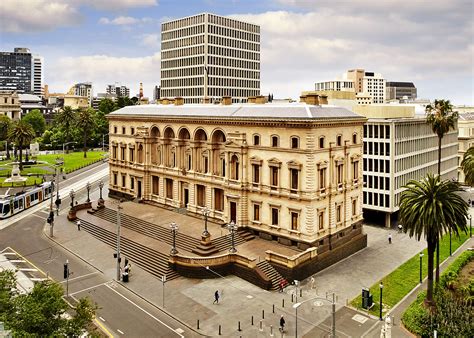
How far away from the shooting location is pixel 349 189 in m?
58.2

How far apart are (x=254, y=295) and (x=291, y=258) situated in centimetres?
594

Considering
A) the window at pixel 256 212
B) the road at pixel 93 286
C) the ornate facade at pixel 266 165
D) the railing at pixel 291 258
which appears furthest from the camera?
the window at pixel 256 212

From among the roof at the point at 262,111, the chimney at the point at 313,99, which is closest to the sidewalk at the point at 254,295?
the roof at the point at 262,111

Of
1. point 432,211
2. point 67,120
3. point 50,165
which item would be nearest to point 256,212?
point 432,211

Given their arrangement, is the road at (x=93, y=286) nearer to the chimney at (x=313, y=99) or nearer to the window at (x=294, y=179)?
the window at (x=294, y=179)

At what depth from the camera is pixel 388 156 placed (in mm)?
71625

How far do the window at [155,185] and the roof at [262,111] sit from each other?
10578 millimetres

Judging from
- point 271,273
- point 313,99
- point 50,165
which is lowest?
point 271,273

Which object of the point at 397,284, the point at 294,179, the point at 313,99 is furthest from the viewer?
the point at 313,99

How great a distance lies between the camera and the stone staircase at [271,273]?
46344 millimetres

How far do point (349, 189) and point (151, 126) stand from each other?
3349 centimetres

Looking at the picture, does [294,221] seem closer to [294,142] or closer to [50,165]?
[294,142]

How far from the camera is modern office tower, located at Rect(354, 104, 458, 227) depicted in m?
71.6

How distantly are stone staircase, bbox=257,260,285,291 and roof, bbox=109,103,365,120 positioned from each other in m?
17.4
